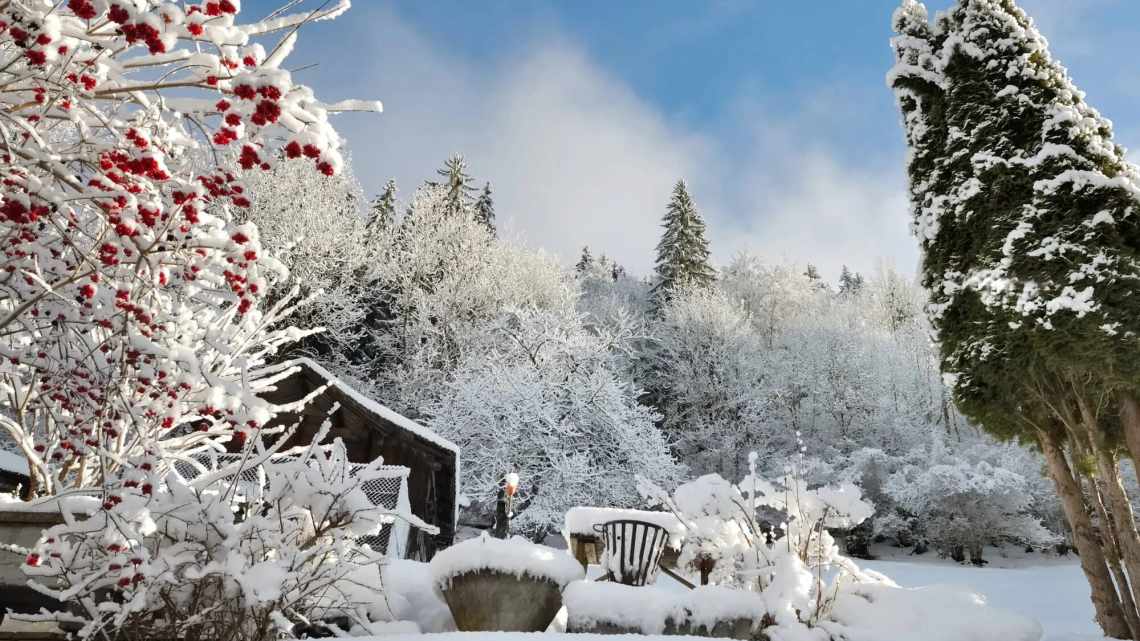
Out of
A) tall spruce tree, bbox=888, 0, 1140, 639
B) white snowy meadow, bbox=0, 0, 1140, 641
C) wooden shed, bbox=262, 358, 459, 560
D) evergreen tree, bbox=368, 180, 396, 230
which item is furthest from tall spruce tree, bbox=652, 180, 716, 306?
tall spruce tree, bbox=888, 0, 1140, 639

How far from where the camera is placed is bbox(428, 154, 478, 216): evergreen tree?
3009 centimetres

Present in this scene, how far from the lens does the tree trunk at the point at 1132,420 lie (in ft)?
24.8

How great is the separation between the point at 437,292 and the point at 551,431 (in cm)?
778

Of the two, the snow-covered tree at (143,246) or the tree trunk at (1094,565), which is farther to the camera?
the tree trunk at (1094,565)

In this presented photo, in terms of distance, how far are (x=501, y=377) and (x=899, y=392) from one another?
17022mm

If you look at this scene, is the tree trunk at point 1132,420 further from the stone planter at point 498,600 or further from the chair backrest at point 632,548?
the stone planter at point 498,600

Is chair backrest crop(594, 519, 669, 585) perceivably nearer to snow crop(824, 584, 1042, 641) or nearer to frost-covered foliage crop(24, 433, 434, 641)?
snow crop(824, 584, 1042, 641)

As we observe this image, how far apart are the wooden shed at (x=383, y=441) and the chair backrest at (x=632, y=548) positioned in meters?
6.13

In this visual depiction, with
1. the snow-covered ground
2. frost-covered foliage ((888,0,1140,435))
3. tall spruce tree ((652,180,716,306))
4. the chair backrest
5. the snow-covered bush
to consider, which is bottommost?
the snow-covered ground

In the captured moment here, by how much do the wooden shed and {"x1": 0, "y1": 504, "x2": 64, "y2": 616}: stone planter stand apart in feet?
26.3

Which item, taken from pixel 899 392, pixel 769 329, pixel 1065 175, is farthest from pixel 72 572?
pixel 769 329

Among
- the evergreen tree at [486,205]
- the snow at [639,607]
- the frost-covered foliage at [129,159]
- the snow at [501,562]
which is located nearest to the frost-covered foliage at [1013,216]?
the snow at [639,607]

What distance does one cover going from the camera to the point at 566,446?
1967 cm

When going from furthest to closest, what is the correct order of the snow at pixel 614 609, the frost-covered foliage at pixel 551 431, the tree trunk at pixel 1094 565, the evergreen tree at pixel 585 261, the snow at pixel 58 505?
the evergreen tree at pixel 585 261
the frost-covered foliage at pixel 551 431
the tree trunk at pixel 1094 565
the snow at pixel 614 609
the snow at pixel 58 505
